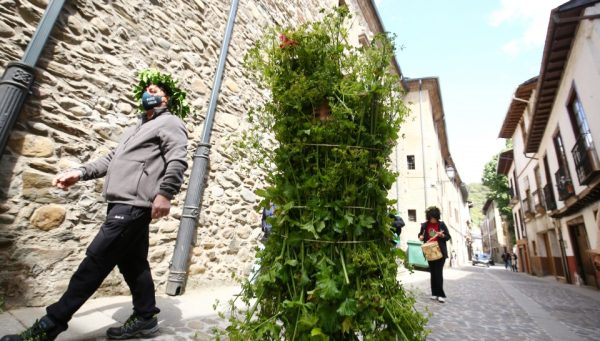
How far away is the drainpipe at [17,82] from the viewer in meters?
2.40

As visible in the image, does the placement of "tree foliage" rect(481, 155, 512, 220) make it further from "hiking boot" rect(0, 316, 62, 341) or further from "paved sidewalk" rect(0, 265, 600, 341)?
"hiking boot" rect(0, 316, 62, 341)

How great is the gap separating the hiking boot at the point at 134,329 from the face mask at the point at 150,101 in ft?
4.74

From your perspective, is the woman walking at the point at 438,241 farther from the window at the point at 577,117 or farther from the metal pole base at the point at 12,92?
the window at the point at 577,117

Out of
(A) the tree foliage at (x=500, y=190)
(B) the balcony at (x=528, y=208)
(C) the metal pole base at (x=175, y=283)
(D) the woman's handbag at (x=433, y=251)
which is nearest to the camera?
(C) the metal pole base at (x=175, y=283)

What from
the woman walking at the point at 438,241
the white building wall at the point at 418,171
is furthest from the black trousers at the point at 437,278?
the white building wall at the point at 418,171

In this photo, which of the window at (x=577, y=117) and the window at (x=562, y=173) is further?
the window at (x=562, y=173)

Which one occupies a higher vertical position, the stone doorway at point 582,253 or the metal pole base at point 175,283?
the stone doorway at point 582,253

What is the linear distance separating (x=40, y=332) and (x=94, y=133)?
2.06 m

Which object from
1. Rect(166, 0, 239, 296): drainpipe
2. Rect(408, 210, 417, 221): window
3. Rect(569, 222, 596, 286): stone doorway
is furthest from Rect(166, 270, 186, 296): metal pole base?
Rect(408, 210, 417, 221): window

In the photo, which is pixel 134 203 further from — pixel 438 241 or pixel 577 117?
pixel 577 117

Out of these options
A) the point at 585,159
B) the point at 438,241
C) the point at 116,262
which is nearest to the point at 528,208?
the point at 585,159

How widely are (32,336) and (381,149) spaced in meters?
2.05

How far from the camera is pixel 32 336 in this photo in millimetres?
1655

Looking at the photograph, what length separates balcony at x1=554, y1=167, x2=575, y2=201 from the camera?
32.0ft
